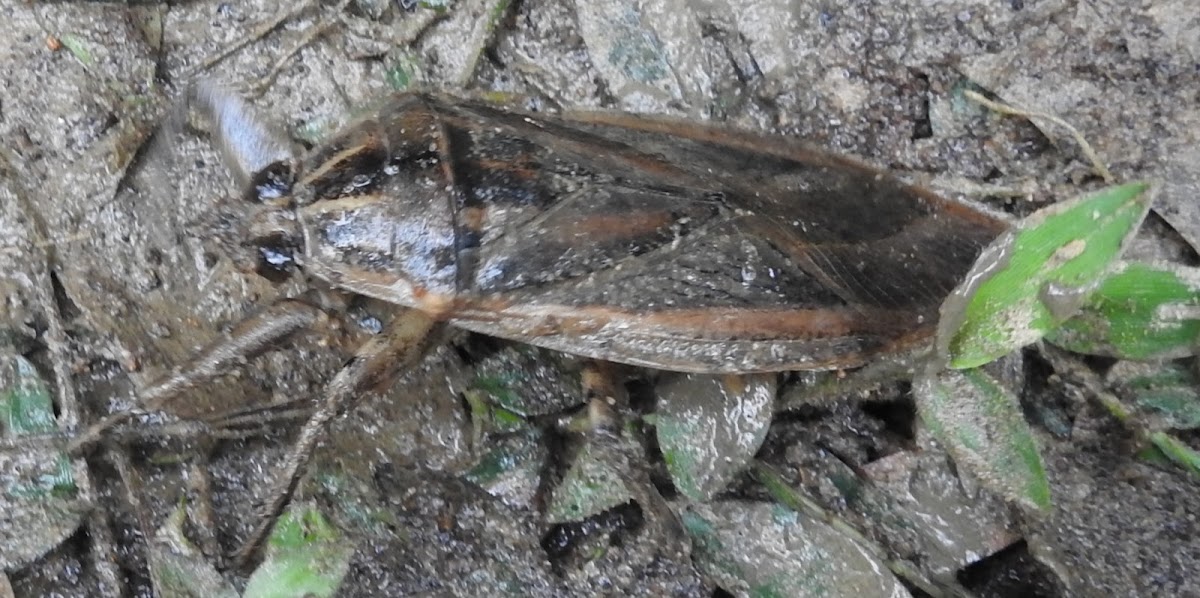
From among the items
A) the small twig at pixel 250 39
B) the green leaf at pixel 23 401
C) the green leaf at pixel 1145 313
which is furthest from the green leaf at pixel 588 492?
the small twig at pixel 250 39

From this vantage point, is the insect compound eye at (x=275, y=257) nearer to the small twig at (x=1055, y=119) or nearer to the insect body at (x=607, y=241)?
the insect body at (x=607, y=241)

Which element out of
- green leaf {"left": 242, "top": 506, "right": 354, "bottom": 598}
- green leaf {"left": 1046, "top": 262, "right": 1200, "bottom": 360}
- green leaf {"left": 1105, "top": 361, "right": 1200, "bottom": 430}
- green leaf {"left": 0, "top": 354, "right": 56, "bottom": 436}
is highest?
green leaf {"left": 1046, "top": 262, "right": 1200, "bottom": 360}

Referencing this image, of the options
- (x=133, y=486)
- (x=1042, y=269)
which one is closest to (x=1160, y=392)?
(x=1042, y=269)

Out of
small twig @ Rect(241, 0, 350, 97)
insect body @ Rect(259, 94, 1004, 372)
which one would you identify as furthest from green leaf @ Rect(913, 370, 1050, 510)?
small twig @ Rect(241, 0, 350, 97)

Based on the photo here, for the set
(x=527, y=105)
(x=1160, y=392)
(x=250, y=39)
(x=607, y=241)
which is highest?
(x=250, y=39)

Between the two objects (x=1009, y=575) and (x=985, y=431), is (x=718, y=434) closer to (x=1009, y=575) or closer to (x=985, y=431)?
(x=985, y=431)

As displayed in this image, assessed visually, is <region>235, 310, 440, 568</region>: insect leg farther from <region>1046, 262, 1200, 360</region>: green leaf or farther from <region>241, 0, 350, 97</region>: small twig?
<region>1046, 262, 1200, 360</region>: green leaf

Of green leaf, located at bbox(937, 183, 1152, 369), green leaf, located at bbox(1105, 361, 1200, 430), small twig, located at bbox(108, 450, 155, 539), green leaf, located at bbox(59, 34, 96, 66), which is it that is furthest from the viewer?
green leaf, located at bbox(59, 34, 96, 66)
